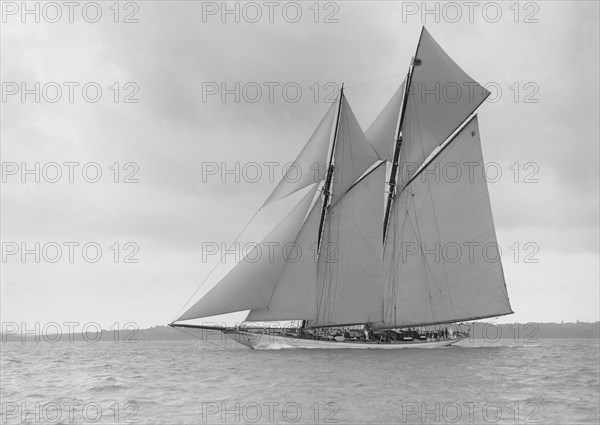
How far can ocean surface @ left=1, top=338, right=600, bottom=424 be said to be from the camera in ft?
85.9

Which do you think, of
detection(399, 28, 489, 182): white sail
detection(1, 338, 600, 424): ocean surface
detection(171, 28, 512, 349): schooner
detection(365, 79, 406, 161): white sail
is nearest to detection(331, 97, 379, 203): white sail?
detection(171, 28, 512, 349): schooner

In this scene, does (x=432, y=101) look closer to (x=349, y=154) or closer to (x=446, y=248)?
(x=349, y=154)

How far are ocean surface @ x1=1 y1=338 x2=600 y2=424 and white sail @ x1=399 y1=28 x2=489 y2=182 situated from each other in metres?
18.5

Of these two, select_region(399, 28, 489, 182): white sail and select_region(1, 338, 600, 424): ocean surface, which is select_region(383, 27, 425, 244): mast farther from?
select_region(1, 338, 600, 424): ocean surface

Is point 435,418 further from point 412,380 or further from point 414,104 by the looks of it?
point 414,104

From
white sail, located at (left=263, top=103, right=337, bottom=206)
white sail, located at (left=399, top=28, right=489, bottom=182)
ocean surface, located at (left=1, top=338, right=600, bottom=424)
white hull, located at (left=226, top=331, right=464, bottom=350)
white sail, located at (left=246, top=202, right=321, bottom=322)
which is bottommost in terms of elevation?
ocean surface, located at (left=1, top=338, right=600, bottom=424)

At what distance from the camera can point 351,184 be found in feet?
190

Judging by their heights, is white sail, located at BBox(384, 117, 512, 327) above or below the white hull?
above

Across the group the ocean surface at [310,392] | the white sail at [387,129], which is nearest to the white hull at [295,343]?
the ocean surface at [310,392]

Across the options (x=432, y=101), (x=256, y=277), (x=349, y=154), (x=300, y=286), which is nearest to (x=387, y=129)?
(x=432, y=101)

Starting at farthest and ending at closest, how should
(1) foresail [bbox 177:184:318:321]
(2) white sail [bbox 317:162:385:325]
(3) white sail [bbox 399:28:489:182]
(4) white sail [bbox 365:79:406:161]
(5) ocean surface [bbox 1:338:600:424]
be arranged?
(4) white sail [bbox 365:79:406:161], (3) white sail [bbox 399:28:489:182], (2) white sail [bbox 317:162:385:325], (1) foresail [bbox 177:184:318:321], (5) ocean surface [bbox 1:338:600:424]

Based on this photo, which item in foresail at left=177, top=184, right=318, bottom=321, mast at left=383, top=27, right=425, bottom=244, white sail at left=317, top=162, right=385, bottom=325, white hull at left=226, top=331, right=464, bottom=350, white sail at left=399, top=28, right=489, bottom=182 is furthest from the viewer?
mast at left=383, top=27, right=425, bottom=244

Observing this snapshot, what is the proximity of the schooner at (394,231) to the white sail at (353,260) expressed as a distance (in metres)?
0.08

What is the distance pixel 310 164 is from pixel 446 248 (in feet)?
41.8
